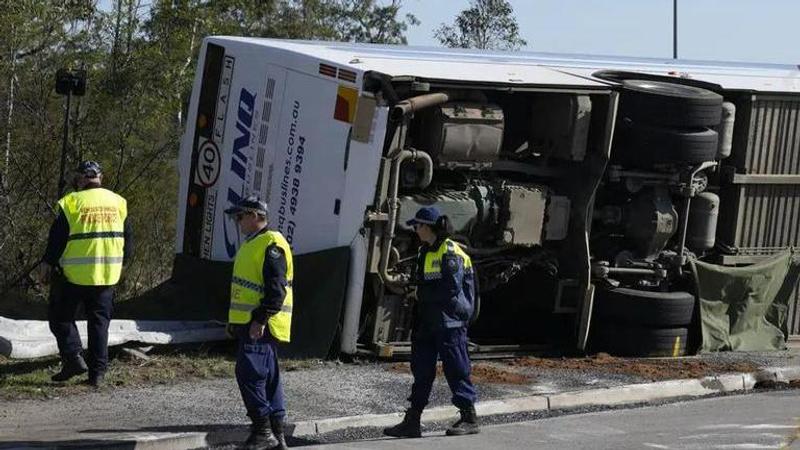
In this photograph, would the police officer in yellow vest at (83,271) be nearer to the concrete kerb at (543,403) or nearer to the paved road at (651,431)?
the concrete kerb at (543,403)

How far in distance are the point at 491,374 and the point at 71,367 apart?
3436 mm

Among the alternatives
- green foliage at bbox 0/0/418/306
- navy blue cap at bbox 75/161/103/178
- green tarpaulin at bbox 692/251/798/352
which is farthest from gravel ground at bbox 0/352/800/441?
green foliage at bbox 0/0/418/306

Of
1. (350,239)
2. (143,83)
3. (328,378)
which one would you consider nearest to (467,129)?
(350,239)

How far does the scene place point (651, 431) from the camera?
10195 millimetres

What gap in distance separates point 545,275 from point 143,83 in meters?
6.76

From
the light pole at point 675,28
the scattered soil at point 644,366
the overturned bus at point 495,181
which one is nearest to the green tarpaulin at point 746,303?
the overturned bus at point 495,181

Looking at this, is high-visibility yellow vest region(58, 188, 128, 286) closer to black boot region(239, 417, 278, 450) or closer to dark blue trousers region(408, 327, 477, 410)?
black boot region(239, 417, 278, 450)

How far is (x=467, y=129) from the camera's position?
11773 millimetres

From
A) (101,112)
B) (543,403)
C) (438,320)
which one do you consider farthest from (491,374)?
(101,112)

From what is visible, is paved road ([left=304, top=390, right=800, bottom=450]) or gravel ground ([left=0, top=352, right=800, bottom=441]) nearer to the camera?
gravel ground ([left=0, top=352, right=800, bottom=441])

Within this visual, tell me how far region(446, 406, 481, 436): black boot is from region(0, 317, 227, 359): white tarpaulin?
Answer: 2.93 meters

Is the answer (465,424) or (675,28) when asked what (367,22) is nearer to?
(675,28)

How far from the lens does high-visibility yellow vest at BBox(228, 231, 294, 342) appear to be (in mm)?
8844

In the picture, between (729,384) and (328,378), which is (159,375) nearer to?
(328,378)
